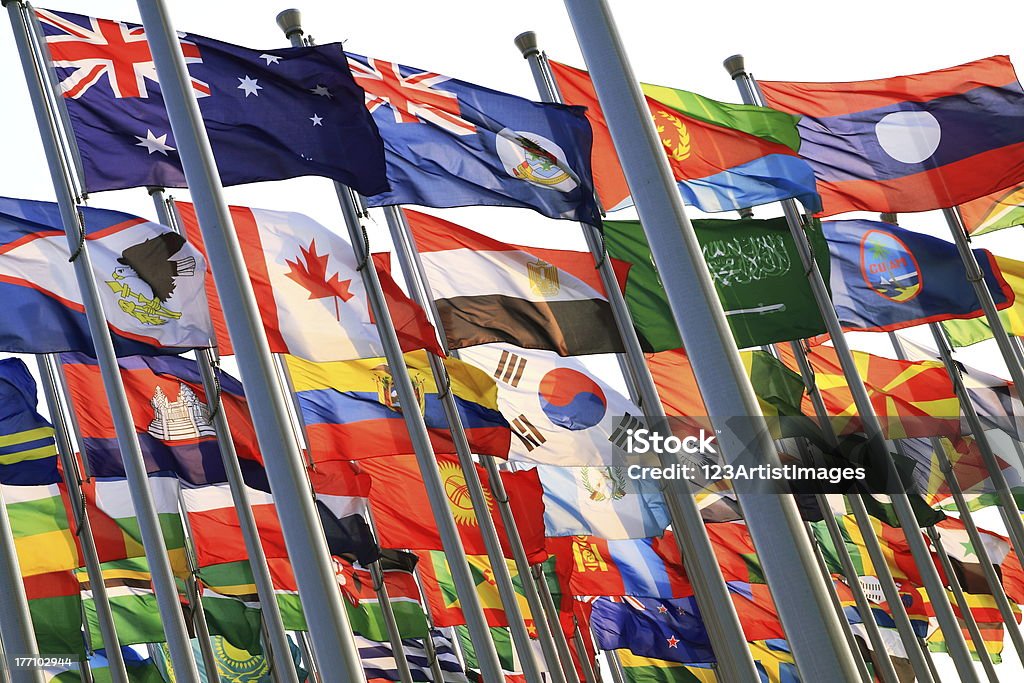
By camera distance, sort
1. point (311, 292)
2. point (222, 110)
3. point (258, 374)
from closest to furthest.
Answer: point (258, 374) → point (222, 110) → point (311, 292)

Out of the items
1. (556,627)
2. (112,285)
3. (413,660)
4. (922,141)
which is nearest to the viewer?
(112,285)

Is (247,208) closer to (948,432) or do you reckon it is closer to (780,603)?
(780,603)

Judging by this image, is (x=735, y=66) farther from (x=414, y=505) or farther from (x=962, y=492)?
(x=962, y=492)

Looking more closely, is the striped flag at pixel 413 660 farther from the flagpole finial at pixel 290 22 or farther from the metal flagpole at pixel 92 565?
the flagpole finial at pixel 290 22

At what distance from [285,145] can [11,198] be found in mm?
4270

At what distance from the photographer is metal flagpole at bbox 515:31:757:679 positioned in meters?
10.6

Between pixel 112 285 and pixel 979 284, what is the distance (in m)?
14.4

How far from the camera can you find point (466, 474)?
51.6 ft

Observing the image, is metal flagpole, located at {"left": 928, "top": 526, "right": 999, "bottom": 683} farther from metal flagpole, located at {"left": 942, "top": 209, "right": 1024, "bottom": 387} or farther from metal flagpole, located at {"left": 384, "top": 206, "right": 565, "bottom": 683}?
metal flagpole, located at {"left": 384, "top": 206, "right": 565, "bottom": 683}

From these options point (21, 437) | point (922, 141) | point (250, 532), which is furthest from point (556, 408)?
point (21, 437)

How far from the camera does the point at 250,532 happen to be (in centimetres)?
1405

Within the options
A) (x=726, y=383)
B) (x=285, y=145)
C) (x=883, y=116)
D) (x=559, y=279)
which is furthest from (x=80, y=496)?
(x=883, y=116)

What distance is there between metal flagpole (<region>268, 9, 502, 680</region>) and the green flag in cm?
523

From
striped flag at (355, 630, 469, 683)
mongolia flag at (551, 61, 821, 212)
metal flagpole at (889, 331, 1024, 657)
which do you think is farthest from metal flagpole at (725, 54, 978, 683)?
striped flag at (355, 630, 469, 683)
